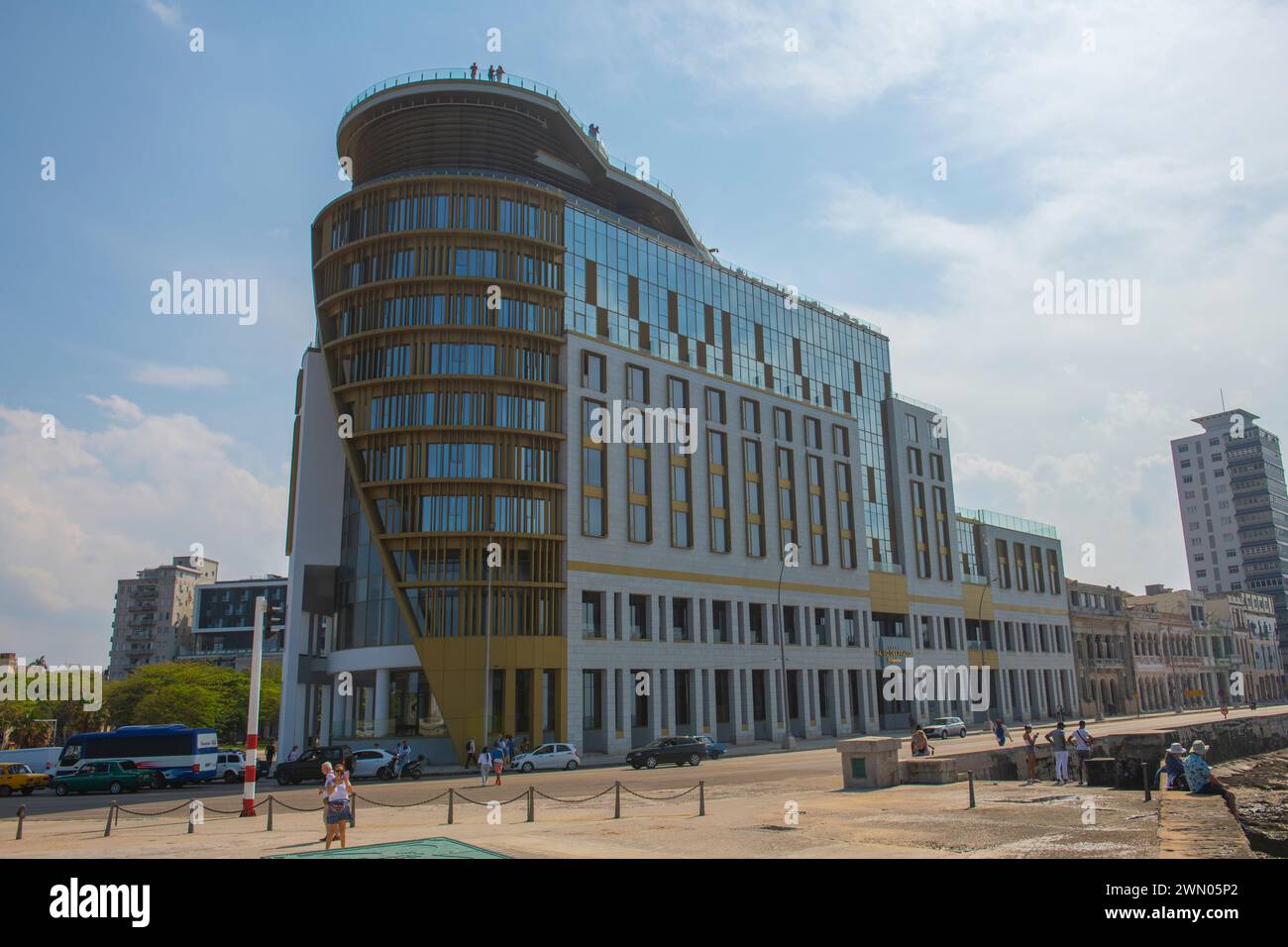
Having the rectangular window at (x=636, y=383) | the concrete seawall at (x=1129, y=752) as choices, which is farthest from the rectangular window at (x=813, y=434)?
the concrete seawall at (x=1129, y=752)

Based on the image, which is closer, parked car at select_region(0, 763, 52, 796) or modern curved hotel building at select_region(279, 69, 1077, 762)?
parked car at select_region(0, 763, 52, 796)

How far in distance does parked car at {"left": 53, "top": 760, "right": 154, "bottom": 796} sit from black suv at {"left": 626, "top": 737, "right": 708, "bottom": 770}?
23.3 m

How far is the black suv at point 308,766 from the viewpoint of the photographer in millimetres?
42375

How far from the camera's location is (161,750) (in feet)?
144

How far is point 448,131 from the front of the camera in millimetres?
63031

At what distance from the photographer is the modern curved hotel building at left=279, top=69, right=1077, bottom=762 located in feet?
179

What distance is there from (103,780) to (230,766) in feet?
23.7

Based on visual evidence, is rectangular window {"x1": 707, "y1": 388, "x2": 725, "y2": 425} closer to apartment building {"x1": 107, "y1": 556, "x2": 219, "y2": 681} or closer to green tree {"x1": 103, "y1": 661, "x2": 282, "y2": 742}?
green tree {"x1": 103, "y1": 661, "x2": 282, "y2": 742}

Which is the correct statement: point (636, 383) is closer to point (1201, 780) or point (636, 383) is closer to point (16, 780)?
point (16, 780)

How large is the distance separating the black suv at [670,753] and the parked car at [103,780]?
2331 cm

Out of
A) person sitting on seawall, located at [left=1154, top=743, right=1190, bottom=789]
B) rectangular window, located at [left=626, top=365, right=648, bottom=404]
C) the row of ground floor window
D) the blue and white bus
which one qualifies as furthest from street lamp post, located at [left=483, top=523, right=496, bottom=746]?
person sitting on seawall, located at [left=1154, top=743, right=1190, bottom=789]

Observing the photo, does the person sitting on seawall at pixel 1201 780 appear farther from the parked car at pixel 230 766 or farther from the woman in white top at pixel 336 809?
the parked car at pixel 230 766
